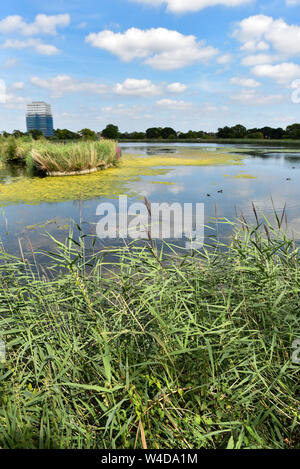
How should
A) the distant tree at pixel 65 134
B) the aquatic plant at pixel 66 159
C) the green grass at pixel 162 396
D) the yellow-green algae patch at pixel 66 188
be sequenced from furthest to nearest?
the distant tree at pixel 65 134, the aquatic plant at pixel 66 159, the yellow-green algae patch at pixel 66 188, the green grass at pixel 162 396

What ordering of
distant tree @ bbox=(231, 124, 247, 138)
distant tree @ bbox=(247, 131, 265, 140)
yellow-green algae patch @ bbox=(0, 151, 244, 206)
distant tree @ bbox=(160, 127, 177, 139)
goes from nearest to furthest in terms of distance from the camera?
yellow-green algae patch @ bbox=(0, 151, 244, 206), distant tree @ bbox=(247, 131, 265, 140), distant tree @ bbox=(231, 124, 247, 138), distant tree @ bbox=(160, 127, 177, 139)

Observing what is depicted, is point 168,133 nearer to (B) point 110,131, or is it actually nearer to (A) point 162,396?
(B) point 110,131

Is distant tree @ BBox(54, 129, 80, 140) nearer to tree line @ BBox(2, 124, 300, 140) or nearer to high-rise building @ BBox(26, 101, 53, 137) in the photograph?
tree line @ BBox(2, 124, 300, 140)

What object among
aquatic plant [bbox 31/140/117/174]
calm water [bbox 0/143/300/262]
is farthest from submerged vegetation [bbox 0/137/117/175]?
calm water [bbox 0/143/300/262]

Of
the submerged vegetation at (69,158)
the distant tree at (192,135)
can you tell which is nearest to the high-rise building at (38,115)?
the distant tree at (192,135)

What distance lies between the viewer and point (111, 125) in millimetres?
53469

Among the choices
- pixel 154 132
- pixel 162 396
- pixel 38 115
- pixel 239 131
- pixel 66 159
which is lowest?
pixel 162 396

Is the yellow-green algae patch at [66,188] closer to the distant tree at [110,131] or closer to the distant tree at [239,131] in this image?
the distant tree at [110,131]

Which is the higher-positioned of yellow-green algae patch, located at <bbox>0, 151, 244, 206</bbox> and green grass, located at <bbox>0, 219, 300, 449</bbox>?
yellow-green algae patch, located at <bbox>0, 151, 244, 206</bbox>

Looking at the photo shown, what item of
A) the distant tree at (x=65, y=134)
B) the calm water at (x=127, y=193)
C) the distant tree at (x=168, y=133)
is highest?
the distant tree at (x=168, y=133)

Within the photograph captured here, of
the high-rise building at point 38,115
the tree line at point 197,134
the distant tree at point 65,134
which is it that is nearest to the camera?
the distant tree at point 65,134

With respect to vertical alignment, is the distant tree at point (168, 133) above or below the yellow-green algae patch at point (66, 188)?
above

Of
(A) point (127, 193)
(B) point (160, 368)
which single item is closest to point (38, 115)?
(A) point (127, 193)
